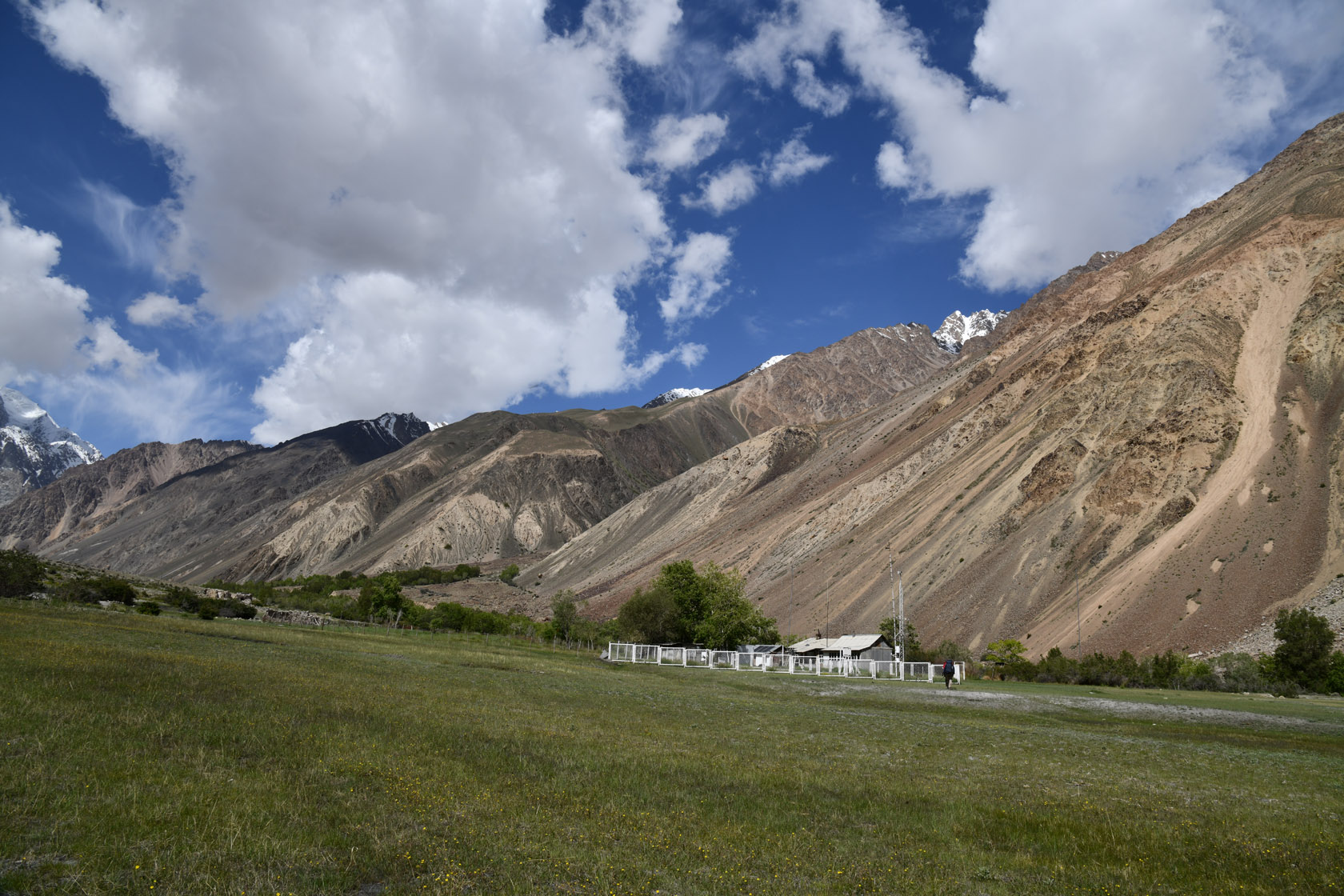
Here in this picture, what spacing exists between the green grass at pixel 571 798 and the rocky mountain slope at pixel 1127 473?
170ft

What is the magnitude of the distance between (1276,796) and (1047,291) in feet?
684

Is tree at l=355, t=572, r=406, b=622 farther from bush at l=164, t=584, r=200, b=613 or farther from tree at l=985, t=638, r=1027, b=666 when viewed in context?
tree at l=985, t=638, r=1027, b=666

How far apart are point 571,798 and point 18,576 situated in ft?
172

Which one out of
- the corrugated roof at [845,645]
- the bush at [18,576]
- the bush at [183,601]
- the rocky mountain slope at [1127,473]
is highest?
the rocky mountain slope at [1127,473]

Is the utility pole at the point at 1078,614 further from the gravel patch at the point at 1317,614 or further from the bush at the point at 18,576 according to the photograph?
the bush at the point at 18,576

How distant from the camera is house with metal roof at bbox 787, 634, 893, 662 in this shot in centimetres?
6275

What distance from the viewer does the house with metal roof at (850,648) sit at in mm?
62750

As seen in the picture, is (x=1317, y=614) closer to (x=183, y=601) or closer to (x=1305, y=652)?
(x=1305, y=652)

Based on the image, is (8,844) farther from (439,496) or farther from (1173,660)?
(439,496)

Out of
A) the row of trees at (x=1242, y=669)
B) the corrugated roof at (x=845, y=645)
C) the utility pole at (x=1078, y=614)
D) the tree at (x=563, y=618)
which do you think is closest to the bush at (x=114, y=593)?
the tree at (x=563, y=618)

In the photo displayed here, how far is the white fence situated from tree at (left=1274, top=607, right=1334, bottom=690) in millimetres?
18583

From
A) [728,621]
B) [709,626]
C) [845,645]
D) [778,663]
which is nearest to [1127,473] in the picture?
[845,645]

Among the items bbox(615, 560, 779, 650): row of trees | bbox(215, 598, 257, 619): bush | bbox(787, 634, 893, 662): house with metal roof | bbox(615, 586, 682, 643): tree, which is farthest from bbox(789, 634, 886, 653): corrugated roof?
bbox(215, 598, 257, 619): bush

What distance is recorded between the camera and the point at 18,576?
44750mm
